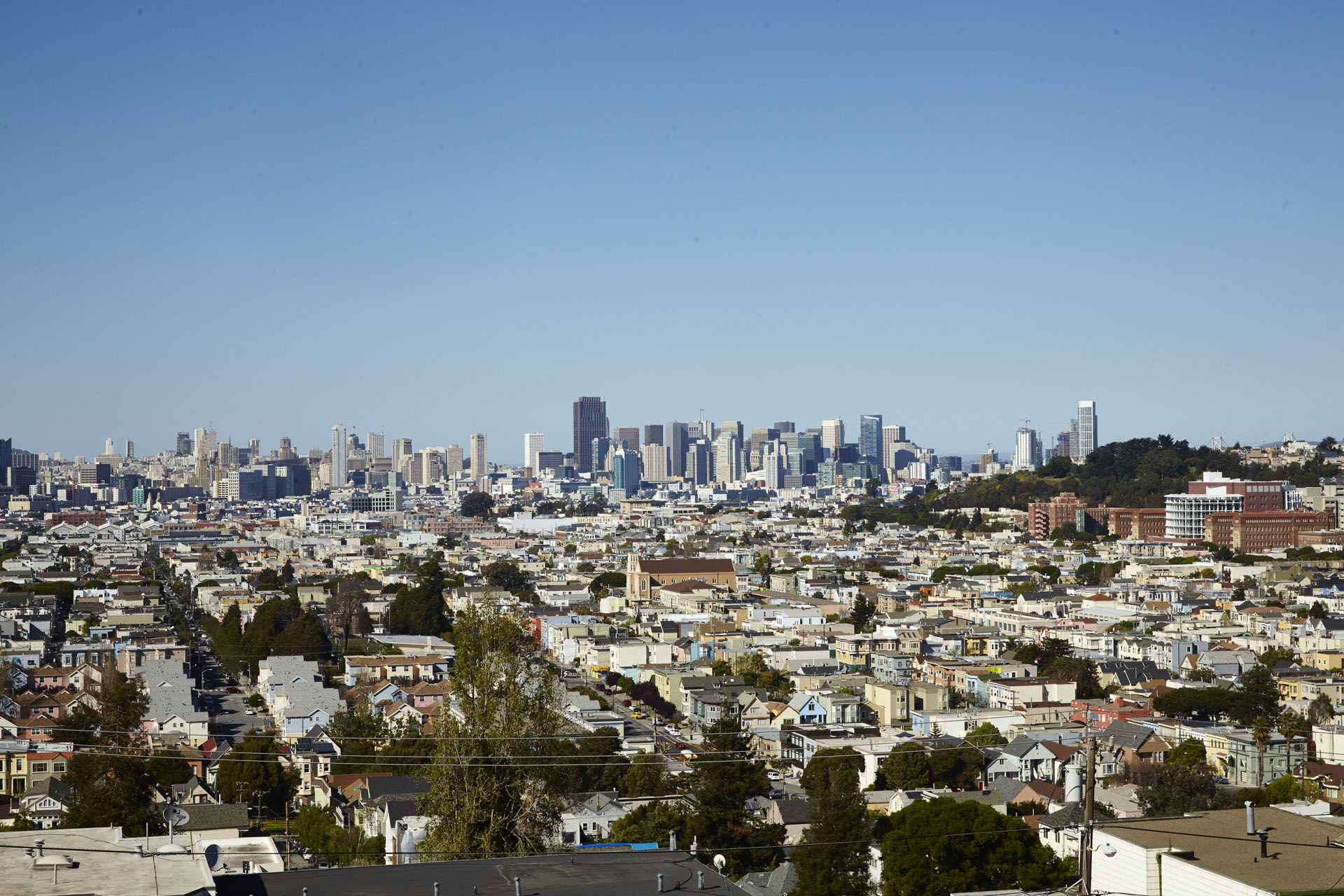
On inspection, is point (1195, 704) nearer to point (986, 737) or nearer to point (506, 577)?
point (986, 737)

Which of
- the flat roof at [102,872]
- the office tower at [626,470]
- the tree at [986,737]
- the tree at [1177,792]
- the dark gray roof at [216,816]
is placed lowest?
the tree at [986,737]

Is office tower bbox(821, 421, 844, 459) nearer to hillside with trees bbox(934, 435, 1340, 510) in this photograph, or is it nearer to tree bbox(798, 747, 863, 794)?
hillside with trees bbox(934, 435, 1340, 510)

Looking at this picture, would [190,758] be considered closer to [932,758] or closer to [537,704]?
[932,758]

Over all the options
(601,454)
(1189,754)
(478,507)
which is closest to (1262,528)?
(1189,754)

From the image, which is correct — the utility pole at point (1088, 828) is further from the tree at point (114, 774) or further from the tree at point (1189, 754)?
the tree at point (1189, 754)

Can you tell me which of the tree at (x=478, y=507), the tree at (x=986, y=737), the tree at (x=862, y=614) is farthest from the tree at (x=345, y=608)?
the tree at (x=478, y=507)
